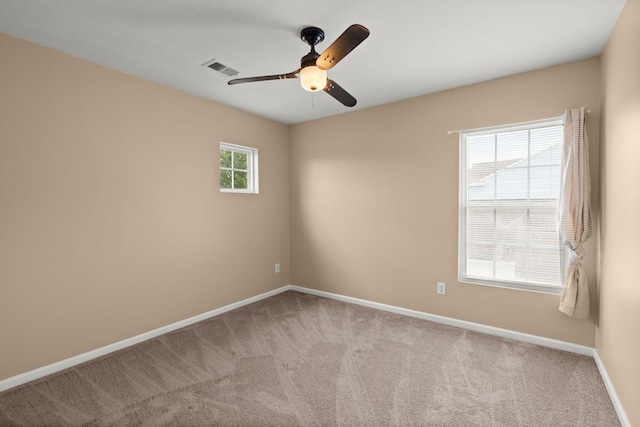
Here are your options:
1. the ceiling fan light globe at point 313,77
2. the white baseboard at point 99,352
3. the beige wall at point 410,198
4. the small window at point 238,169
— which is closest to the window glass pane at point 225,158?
the small window at point 238,169

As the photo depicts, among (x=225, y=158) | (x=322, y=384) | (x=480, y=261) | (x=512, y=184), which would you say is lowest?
(x=322, y=384)

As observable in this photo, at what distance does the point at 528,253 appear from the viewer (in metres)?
2.90

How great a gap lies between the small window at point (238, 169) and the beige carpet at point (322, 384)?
5.88 feet

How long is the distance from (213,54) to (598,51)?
3.17 metres

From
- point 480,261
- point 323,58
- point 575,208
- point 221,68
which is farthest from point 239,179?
point 575,208

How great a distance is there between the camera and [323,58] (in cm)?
182

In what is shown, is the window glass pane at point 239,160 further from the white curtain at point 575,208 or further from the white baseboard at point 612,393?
the white baseboard at point 612,393

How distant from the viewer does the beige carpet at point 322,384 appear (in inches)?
75.2

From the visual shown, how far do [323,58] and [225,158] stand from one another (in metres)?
2.41

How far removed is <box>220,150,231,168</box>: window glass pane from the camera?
3.82 metres

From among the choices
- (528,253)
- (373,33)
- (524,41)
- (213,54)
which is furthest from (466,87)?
(213,54)

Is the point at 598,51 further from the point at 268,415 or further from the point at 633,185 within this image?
the point at 268,415

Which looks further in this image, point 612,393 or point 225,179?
A: point 225,179

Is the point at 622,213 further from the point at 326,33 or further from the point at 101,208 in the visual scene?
the point at 101,208
